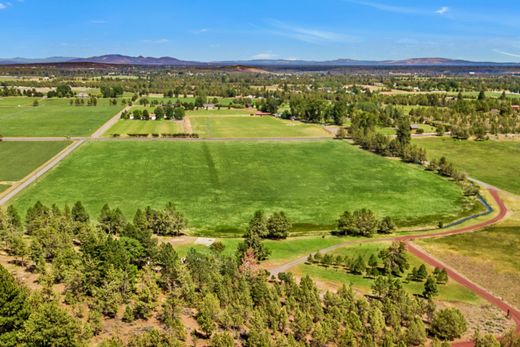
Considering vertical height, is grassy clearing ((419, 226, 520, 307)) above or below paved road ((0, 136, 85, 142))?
below

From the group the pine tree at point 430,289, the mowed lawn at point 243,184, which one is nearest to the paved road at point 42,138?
the mowed lawn at point 243,184

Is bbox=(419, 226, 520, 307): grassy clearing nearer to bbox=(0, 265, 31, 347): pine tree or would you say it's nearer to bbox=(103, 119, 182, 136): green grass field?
bbox=(0, 265, 31, 347): pine tree

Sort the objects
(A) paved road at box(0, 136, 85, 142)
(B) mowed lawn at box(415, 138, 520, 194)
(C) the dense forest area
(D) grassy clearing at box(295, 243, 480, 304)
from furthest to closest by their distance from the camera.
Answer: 1. (A) paved road at box(0, 136, 85, 142)
2. (B) mowed lawn at box(415, 138, 520, 194)
3. (D) grassy clearing at box(295, 243, 480, 304)
4. (C) the dense forest area

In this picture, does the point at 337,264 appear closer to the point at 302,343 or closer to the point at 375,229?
the point at 375,229

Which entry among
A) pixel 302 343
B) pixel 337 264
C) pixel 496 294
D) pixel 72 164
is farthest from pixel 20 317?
pixel 72 164

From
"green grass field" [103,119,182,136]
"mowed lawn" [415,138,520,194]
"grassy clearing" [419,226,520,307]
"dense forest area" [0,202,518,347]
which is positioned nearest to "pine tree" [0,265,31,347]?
"dense forest area" [0,202,518,347]

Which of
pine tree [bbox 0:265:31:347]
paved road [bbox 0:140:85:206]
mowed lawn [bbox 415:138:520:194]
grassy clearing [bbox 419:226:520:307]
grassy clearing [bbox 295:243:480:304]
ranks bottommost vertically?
grassy clearing [bbox 419:226:520:307]
